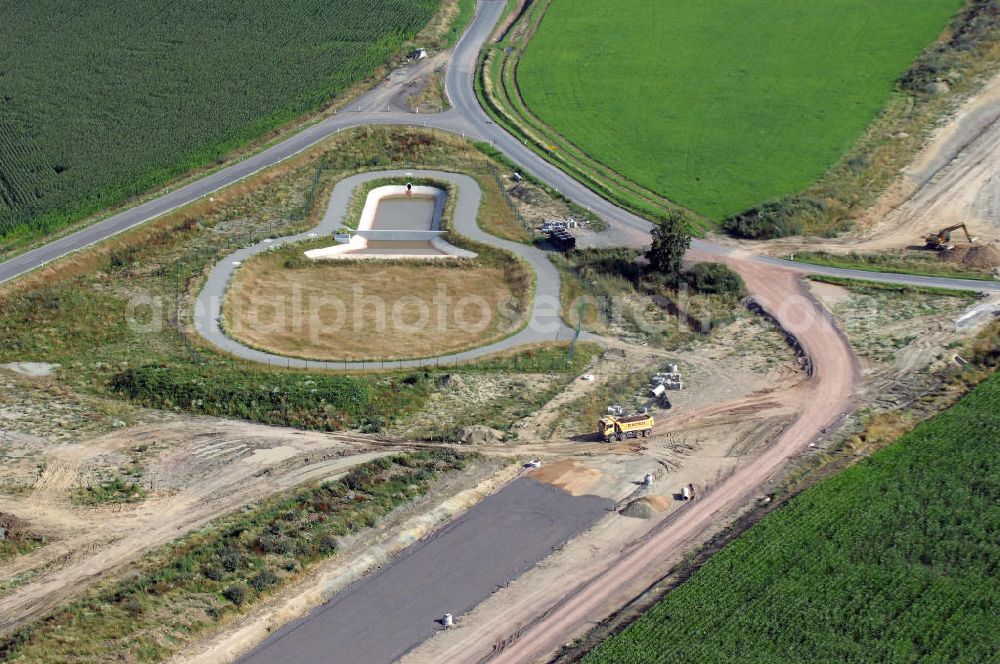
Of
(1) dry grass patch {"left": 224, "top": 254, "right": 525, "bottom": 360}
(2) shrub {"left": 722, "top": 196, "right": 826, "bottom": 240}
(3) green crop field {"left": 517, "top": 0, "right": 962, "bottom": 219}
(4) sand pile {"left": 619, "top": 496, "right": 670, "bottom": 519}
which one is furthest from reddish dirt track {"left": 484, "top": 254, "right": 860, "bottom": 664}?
(1) dry grass patch {"left": 224, "top": 254, "right": 525, "bottom": 360}

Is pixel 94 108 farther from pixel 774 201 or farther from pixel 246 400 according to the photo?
pixel 774 201

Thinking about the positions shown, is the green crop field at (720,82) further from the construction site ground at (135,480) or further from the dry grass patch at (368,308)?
the construction site ground at (135,480)

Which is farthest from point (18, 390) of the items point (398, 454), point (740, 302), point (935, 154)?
point (935, 154)

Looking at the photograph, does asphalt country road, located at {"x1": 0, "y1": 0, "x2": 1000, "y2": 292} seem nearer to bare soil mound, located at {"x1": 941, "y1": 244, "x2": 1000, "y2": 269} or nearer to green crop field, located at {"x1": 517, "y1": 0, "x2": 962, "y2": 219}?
bare soil mound, located at {"x1": 941, "y1": 244, "x2": 1000, "y2": 269}

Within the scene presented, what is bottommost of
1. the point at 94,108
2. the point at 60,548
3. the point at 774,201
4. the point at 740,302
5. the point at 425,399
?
the point at 60,548

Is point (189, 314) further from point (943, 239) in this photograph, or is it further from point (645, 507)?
point (943, 239)

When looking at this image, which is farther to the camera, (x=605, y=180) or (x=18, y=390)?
(x=605, y=180)

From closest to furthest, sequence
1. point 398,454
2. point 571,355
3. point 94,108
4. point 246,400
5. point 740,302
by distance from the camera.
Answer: point 398,454
point 246,400
point 571,355
point 740,302
point 94,108
